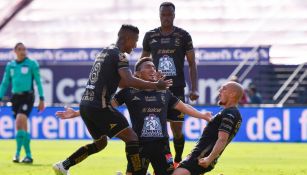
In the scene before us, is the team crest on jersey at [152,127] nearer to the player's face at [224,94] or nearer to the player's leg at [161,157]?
the player's leg at [161,157]

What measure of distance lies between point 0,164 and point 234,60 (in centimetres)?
1574

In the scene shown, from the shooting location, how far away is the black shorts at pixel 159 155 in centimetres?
973

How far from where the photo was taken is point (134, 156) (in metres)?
9.74

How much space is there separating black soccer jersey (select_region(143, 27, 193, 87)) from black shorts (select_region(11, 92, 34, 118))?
4.41 m

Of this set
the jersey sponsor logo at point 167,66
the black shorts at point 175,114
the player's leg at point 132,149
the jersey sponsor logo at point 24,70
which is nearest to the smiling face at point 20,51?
the jersey sponsor logo at point 24,70

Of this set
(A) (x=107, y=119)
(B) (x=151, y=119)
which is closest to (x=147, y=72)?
(B) (x=151, y=119)

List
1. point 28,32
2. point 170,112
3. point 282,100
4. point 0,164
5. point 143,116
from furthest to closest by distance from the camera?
point 28,32 < point 282,100 < point 0,164 < point 170,112 < point 143,116

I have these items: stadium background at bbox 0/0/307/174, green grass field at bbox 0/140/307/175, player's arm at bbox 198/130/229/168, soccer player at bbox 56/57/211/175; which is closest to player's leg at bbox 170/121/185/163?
green grass field at bbox 0/140/307/175

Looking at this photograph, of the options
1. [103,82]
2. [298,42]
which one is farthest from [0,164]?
[298,42]

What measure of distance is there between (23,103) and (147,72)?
6430 mm

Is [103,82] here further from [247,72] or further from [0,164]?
[247,72]

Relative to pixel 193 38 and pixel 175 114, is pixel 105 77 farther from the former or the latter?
pixel 193 38

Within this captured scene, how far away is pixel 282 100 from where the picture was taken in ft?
96.5

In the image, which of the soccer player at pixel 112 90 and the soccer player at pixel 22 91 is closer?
the soccer player at pixel 112 90
